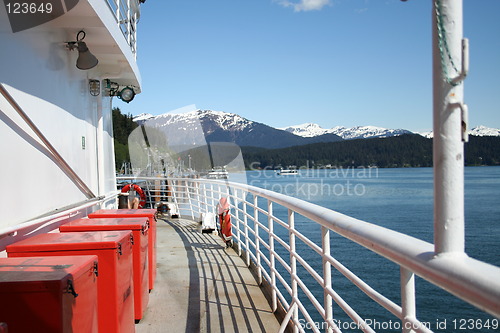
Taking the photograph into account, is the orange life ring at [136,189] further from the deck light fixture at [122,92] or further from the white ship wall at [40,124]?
the white ship wall at [40,124]

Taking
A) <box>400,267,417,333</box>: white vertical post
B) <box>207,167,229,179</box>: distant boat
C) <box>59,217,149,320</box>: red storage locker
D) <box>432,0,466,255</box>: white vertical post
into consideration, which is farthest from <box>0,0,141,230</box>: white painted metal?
<box>207,167,229,179</box>: distant boat

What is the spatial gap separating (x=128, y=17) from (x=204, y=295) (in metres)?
3.78

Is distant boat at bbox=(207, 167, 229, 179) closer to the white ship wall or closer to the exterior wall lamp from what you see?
the exterior wall lamp

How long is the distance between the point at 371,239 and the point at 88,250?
175cm

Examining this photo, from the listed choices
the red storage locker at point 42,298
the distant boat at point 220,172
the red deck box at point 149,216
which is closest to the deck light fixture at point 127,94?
the red deck box at point 149,216

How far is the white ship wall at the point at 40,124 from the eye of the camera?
2994mm

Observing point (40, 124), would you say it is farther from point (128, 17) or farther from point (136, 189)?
point (136, 189)

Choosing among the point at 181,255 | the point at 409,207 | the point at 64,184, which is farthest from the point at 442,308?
the point at 409,207

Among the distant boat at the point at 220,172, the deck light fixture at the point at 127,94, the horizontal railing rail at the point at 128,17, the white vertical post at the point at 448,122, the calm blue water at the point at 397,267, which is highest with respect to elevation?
the horizontal railing rail at the point at 128,17

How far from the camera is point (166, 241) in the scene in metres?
6.87

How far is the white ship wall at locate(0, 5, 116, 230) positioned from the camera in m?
2.99

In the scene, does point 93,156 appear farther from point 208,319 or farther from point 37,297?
point 37,297

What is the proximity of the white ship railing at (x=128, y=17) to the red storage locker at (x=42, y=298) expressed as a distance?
3.33 m

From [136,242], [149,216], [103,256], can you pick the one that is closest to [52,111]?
[149,216]
